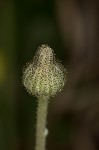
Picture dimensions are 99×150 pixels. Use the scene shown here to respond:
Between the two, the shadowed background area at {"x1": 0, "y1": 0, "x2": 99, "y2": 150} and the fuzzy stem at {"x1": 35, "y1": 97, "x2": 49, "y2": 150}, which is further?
the shadowed background area at {"x1": 0, "y1": 0, "x2": 99, "y2": 150}

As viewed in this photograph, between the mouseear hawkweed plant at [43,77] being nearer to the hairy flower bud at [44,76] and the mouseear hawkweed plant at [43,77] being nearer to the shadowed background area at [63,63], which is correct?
the hairy flower bud at [44,76]

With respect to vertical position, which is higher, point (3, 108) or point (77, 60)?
point (77, 60)

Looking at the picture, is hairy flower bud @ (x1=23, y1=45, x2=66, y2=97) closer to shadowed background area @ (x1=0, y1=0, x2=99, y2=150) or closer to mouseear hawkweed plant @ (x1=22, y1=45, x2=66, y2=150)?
mouseear hawkweed plant @ (x1=22, y1=45, x2=66, y2=150)

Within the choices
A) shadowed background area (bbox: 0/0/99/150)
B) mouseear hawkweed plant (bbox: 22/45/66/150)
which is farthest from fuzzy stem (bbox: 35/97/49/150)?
shadowed background area (bbox: 0/0/99/150)

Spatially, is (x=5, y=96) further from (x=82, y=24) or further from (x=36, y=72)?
(x=36, y=72)

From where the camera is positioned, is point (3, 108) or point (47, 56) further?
point (3, 108)

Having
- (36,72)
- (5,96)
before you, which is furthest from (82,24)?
(36,72)

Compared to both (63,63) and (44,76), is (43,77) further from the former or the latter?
(63,63)

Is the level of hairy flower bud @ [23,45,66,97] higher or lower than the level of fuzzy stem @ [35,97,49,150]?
higher
